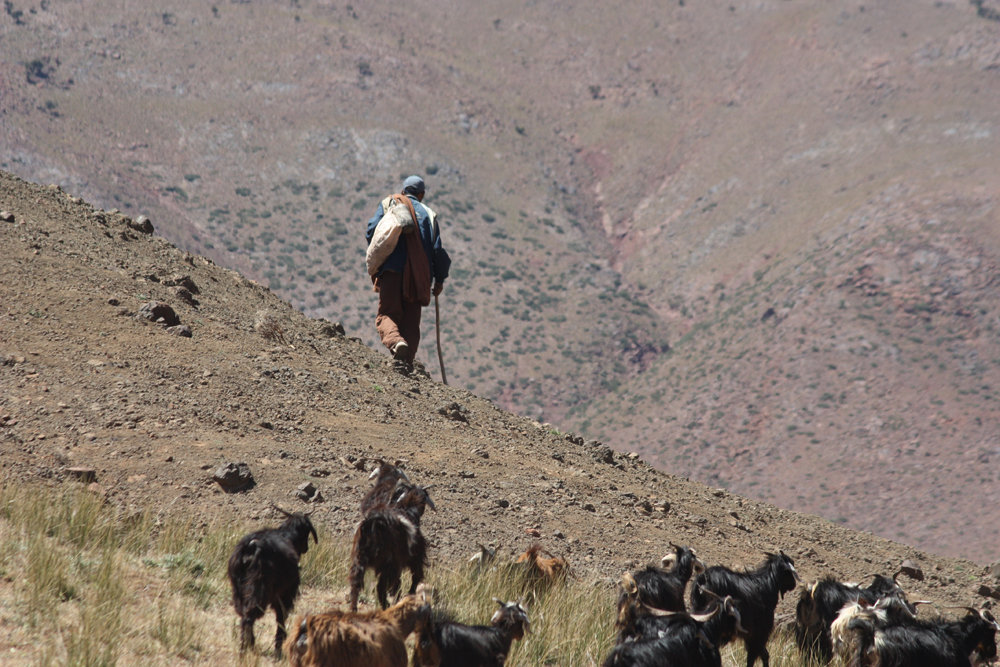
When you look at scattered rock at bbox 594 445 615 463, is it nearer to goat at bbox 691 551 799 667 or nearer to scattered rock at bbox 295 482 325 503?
scattered rock at bbox 295 482 325 503

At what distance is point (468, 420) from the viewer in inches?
368

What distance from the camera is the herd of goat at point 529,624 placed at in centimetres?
361

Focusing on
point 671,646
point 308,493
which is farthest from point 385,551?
point 308,493

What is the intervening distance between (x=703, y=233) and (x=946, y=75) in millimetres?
22209

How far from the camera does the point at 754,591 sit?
519 centimetres

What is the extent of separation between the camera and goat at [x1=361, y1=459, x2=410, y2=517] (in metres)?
5.05

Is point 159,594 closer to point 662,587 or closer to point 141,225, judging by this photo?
point 662,587

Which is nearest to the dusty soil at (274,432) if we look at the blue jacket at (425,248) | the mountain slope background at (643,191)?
the blue jacket at (425,248)

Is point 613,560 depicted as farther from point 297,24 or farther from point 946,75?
point 297,24

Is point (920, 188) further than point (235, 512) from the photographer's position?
Yes

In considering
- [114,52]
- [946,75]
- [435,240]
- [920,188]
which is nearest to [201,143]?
[114,52]

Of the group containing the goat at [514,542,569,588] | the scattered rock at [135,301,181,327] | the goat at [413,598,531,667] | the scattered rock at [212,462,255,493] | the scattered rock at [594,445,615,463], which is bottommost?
the goat at [413,598,531,667]

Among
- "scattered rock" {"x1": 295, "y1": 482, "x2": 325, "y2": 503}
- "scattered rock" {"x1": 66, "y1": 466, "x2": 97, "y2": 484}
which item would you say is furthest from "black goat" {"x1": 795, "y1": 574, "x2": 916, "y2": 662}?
"scattered rock" {"x1": 66, "y1": 466, "x2": 97, "y2": 484}

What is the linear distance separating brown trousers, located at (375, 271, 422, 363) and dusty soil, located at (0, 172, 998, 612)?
1.26 ft
